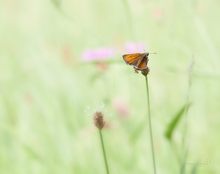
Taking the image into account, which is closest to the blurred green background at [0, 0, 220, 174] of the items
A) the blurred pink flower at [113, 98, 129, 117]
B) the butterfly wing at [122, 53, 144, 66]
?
the blurred pink flower at [113, 98, 129, 117]

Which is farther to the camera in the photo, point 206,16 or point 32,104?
point 206,16

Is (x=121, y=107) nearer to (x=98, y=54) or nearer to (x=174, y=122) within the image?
(x=98, y=54)

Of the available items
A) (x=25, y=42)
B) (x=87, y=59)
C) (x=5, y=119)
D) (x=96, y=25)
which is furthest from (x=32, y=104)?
(x=96, y=25)

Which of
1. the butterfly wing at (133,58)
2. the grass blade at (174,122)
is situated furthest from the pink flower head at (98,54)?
the butterfly wing at (133,58)

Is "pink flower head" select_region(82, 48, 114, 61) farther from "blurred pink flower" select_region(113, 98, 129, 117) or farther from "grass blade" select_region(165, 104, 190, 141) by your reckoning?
"grass blade" select_region(165, 104, 190, 141)

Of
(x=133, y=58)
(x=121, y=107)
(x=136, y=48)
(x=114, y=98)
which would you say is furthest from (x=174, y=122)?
(x=114, y=98)

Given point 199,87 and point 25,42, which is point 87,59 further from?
point 25,42

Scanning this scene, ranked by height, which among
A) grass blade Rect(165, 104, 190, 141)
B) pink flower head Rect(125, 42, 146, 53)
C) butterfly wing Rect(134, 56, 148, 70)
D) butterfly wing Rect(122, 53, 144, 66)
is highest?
butterfly wing Rect(122, 53, 144, 66)

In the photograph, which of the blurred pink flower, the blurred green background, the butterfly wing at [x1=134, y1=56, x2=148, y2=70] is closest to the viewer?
the butterfly wing at [x1=134, y1=56, x2=148, y2=70]
